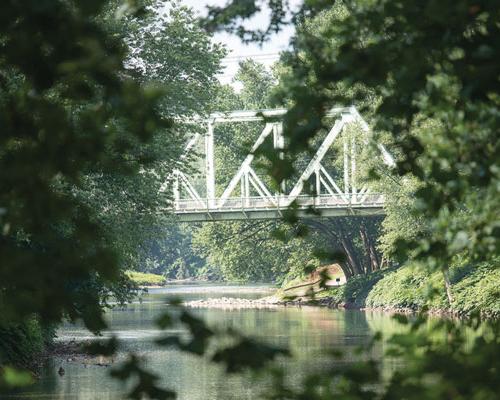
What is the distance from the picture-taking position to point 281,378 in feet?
14.4

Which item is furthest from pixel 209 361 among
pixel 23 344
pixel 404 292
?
pixel 404 292

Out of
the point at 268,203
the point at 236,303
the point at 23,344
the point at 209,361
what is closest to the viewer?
the point at 209,361

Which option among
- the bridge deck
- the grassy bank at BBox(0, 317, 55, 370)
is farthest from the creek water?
the bridge deck

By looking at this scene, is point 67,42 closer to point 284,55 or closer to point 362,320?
point 284,55

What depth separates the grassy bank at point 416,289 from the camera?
33000mm

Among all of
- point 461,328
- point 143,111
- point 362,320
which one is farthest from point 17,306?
point 362,320

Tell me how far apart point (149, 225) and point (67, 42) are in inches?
836

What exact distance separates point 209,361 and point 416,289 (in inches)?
825

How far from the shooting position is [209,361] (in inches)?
156

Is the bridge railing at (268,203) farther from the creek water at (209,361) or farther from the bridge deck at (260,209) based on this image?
the creek water at (209,361)

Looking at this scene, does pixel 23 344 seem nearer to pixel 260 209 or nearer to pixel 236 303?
pixel 260 209

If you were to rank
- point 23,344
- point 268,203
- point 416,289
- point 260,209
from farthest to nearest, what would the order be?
point 268,203 < point 260,209 < point 416,289 < point 23,344

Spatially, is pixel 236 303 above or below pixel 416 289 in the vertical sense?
above

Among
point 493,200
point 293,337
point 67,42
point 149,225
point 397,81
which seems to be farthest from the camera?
point 293,337
